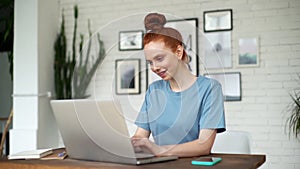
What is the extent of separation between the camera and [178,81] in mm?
1846

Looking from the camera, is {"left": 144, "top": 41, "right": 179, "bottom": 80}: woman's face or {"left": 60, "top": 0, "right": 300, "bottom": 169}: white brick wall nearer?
{"left": 144, "top": 41, "right": 179, "bottom": 80}: woman's face

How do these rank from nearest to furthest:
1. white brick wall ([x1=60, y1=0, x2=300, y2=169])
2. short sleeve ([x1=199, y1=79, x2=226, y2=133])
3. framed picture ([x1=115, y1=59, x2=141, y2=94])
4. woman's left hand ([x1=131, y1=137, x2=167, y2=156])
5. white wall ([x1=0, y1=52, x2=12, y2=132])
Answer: woman's left hand ([x1=131, y1=137, x2=167, y2=156]), short sleeve ([x1=199, y1=79, x2=226, y2=133]), white brick wall ([x1=60, y1=0, x2=300, y2=169]), framed picture ([x1=115, y1=59, x2=141, y2=94]), white wall ([x1=0, y1=52, x2=12, y2=132])

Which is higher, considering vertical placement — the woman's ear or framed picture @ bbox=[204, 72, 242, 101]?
the woman's ear

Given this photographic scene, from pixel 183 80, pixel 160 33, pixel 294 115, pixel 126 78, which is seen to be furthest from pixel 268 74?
pixel 160 33

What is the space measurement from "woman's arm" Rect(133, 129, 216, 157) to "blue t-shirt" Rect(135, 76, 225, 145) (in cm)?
4

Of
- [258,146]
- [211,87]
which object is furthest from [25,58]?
[211,87]

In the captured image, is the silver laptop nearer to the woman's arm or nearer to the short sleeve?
the woman's arm

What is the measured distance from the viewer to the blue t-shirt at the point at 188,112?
67.3 inches

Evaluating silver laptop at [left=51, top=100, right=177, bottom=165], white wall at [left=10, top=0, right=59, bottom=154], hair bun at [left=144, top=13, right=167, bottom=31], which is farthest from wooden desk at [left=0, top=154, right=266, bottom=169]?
white wall at [left=10, top=0, right=59, bottom=154]

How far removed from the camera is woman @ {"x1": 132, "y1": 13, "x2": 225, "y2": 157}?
168cm

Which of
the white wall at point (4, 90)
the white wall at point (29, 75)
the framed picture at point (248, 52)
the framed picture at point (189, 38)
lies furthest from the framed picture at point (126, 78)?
the white wall at point (4, 90)

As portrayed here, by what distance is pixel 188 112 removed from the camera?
177cm

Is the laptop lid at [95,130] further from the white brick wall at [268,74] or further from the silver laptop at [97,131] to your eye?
→ the white brick wall at [268,74]

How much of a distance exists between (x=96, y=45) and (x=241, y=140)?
8.74ft
